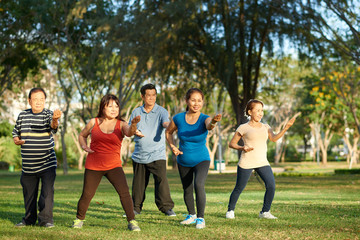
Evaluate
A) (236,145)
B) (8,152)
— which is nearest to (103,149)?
(236,145)

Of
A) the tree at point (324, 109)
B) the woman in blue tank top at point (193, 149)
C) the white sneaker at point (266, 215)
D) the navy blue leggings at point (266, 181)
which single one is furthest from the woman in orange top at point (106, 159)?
the tree at point (324, 109)

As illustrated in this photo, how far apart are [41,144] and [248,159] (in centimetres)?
301

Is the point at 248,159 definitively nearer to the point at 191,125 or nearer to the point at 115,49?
the point at 191,125

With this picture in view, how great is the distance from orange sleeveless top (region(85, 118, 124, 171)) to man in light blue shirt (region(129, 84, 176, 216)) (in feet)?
4.05

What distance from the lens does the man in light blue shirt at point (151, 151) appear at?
831cm

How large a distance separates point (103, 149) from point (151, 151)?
1426mm

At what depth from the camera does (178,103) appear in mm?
38969

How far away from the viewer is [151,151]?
8.30 meters

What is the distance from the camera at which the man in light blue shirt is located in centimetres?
831

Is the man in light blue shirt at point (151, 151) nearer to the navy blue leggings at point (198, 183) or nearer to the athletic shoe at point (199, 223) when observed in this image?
the navy blue leggings at point (198, 183)

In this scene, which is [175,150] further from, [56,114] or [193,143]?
[56,114]

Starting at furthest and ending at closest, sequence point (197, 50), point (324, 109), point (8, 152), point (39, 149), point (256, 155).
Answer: point (8, 152)
point (324, 109)
point (197, 50)
point (256, 155)
point (39, 149)

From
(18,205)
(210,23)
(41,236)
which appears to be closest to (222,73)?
(210,23)

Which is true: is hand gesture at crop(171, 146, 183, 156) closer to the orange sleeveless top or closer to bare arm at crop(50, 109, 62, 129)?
the orange sleeveless top
